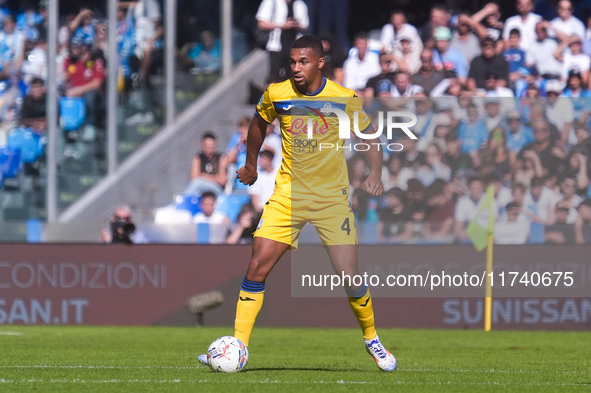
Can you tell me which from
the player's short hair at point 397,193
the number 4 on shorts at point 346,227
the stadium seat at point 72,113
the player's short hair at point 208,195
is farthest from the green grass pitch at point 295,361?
the stadium seat at point 72,113

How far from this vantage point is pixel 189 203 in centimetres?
1573

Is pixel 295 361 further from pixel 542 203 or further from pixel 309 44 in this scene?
pixel 542 203

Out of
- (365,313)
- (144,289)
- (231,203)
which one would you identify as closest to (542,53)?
(231,203)

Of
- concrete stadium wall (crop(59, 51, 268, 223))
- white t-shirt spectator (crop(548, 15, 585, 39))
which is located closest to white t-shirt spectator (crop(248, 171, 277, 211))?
concrete stadium wall (crop(59, 51, 268, 223))

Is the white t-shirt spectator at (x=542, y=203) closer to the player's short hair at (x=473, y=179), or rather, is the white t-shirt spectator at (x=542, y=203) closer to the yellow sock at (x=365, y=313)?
the player's short hair at (x=473, y=179)

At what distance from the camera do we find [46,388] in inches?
263

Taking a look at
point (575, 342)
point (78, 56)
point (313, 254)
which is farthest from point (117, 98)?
point (575, 342)

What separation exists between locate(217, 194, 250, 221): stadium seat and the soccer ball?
307 inches

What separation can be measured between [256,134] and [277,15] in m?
9.62

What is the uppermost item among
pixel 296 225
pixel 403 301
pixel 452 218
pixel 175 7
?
pixel 175 7

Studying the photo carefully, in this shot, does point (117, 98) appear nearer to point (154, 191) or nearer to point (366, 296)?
point (154, 191)

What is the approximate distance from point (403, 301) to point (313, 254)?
4.17ft

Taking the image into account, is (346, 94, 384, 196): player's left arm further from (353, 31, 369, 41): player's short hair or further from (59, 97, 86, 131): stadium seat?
(353, 31, 369, 41): player's short hair

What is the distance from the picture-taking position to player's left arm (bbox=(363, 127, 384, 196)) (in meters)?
7.65
